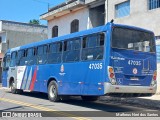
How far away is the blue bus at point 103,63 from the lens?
1227 centimetres

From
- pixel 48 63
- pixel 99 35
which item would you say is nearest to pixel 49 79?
pixel 48 63

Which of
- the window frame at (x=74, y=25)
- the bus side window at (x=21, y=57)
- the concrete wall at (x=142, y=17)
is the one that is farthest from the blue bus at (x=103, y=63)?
the window frame at (x=74, y=25)

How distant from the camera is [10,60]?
22.1 m

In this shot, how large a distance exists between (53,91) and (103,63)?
14.9 feet

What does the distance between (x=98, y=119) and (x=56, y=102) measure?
551 centimetres

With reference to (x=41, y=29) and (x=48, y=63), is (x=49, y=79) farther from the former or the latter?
(x=41, y=29)

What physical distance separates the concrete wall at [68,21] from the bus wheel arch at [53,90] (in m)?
12.7

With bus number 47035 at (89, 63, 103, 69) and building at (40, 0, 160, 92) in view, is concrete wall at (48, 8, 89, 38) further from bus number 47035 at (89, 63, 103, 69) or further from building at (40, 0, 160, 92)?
bus number 47035 at (89, 63, 103, 69)

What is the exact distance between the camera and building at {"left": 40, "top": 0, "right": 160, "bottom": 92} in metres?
21.5

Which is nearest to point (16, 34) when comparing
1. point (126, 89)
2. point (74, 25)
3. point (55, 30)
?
point (55, 30)

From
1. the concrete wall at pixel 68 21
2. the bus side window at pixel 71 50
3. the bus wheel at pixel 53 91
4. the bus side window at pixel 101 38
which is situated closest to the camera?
the bus side window at pixel 101 38

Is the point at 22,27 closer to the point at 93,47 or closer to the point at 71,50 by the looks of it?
the point at 71,50

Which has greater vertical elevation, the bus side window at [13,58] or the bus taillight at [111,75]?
the bus side window at [13,58]

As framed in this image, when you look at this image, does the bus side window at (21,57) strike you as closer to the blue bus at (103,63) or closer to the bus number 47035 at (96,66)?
the blue bus at (103,63)
